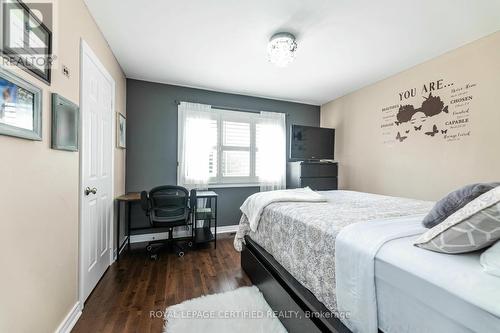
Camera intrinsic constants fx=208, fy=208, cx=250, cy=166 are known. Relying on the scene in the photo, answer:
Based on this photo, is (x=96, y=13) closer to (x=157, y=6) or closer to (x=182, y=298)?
(x=157, y=6)

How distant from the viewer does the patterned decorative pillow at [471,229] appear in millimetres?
707

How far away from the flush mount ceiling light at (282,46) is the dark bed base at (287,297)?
1915mm

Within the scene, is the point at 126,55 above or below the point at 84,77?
above

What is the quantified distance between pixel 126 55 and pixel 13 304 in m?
2.55

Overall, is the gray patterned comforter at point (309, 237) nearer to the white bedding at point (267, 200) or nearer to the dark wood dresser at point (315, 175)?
the white bedding at point (267, 200)

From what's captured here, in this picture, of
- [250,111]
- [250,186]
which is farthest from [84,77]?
[250,186]

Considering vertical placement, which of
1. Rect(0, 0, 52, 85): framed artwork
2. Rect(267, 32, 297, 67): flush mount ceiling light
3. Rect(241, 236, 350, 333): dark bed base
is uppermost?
Rect(267, 32, 297, 67): flush mount ceiling light

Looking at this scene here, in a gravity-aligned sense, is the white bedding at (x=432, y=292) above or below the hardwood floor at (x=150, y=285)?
above

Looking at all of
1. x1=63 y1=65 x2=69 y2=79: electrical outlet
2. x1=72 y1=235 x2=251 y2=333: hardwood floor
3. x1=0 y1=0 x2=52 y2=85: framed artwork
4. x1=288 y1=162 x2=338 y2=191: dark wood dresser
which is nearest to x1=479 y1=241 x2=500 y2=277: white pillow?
x1=72 y1=235 x2=251 y2=333: hardwood floor

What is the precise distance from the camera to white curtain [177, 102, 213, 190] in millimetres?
3361

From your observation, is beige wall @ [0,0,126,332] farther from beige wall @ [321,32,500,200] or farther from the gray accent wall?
beige wall @ [321,32,500,200]

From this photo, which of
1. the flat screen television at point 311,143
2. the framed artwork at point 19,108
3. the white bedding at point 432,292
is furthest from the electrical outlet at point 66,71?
the flat screen television at point 311,143

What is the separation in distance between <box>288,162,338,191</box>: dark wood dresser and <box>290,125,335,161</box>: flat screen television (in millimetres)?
176

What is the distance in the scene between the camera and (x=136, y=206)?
3.17m
